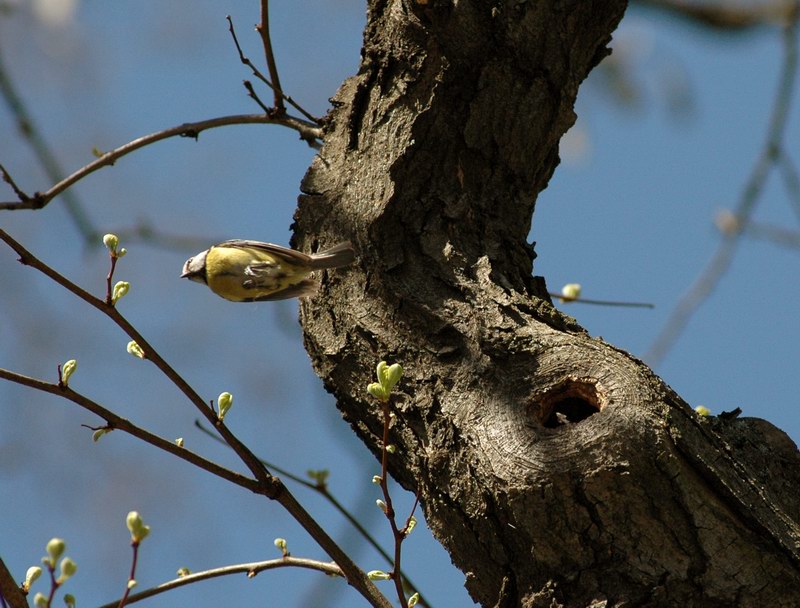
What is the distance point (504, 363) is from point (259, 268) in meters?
1.23

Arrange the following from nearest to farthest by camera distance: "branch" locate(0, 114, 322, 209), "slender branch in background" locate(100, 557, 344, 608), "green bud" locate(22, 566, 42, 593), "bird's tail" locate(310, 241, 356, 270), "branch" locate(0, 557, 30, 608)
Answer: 1. "branch" locate(0, 557, 30, 608)
2. "green bud" locate(22, 566, 42, 593)
3. "slender branch in background" locate(100, 557, 344, 608)
4. "bird's tail" locate(310, 241, 356, 270)
5. "branch" locate(0, 114, 322, 209)

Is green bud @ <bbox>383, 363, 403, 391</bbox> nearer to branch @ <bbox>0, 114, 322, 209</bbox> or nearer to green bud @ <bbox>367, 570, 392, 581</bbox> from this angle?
green bud @ <bbox>367, 570, 392, 581</bbox>

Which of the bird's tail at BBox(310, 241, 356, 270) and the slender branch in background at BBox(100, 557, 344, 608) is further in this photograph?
the bird's tail at BBox(310, 241, 356, 270)

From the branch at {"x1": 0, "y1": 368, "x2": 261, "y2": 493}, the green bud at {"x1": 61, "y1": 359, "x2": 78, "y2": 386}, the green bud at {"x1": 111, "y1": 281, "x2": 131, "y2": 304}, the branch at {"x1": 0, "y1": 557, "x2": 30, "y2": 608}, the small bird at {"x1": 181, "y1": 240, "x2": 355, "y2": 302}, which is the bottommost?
the branch at {"x1": 0, "y1": 557, "x2": 30, "y2": 608}

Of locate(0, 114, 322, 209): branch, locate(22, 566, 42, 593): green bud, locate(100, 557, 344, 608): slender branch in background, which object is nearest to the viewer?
locate(22, 566, 42, 593): green bud

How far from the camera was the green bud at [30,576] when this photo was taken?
67.4 inches

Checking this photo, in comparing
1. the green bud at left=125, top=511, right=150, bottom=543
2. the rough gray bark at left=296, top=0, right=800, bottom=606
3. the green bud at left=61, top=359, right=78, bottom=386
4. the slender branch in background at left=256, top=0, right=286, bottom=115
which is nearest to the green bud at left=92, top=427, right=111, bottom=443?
the green bud at left=61, top=359, right=78, bottom=386

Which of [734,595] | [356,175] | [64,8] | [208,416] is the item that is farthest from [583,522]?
[64,8]

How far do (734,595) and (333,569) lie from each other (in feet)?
2.91

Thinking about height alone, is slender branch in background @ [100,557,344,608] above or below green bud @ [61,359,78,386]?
below

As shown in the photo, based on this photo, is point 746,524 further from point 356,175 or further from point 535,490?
point 356,175

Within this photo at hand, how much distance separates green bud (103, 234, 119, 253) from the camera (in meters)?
1.92

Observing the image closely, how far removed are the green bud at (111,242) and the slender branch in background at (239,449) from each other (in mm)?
166

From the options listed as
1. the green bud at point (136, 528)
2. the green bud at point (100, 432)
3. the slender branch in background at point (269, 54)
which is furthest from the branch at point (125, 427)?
the slender branch in background at point (269, 54)
